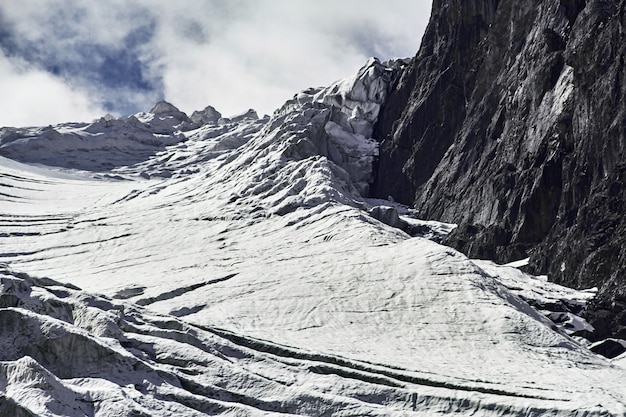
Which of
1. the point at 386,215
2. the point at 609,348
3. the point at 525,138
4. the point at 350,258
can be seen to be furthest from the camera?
the point at 386,215

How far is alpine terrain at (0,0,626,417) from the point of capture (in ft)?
111

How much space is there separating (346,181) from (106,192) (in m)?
40.7

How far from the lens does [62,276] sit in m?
75.2

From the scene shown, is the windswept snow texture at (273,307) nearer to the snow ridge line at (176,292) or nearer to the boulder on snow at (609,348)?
the snow ridge line at (176,292)

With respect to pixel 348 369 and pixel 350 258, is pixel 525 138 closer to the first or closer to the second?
pixel 350 258

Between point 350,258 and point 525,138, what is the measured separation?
3218 cm

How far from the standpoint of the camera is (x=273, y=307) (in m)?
56.5

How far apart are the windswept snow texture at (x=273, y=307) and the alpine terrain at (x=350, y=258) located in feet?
0.51

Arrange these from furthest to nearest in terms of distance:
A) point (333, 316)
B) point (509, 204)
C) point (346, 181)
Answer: point (346, 181) < point (509, 204) < point (333, 316)

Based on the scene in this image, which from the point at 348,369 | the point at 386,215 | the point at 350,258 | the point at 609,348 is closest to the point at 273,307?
the point at 350,258

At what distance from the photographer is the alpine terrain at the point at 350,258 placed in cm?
3394

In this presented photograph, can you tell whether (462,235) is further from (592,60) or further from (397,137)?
(397,137)

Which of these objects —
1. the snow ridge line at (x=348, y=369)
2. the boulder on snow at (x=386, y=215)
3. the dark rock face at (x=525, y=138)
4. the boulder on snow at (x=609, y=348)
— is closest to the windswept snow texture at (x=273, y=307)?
the snow ridge line at (x=348, y=369)

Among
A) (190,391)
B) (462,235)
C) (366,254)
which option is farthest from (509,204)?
(190,391)
